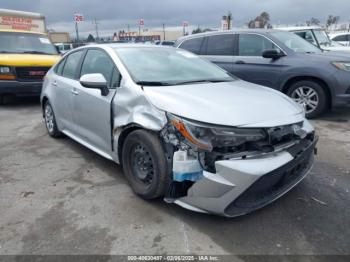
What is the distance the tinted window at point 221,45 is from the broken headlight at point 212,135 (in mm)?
4963

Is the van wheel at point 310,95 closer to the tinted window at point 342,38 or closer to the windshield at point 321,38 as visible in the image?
the windshield at point 321,38

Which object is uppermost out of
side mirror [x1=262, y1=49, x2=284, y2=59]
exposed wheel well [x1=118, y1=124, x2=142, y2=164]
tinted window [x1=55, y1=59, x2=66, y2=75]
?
side mirror [x1=262, y1=49, x2=284, y2=59]

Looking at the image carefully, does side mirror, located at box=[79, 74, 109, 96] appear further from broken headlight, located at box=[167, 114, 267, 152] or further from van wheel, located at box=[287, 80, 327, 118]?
van wheel, located at box=[287, 80, 327, 118]

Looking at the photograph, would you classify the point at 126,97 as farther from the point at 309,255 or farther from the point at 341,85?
the point at 341,85

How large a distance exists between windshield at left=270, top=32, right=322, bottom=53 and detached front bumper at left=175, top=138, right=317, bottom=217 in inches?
176

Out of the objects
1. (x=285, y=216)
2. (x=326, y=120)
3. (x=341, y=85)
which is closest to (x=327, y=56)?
(x=341, y=85)

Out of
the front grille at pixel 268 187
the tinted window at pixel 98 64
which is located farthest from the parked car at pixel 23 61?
the front grille at pixel 268 187

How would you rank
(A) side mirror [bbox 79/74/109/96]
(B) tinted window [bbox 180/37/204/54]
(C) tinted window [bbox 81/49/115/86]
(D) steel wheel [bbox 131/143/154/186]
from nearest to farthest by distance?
(D) steel wheel [bbox 131/143/154/186], (A) side mirror [bbox 79/74/109/96], (C) tinted window [bbox 81/49/115/86], (B) tinted window [bbox 180/37/204/54]

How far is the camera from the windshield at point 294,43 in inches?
267

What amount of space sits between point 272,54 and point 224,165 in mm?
4588

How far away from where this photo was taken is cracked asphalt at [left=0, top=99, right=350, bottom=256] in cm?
260

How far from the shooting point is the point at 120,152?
11.5 feet

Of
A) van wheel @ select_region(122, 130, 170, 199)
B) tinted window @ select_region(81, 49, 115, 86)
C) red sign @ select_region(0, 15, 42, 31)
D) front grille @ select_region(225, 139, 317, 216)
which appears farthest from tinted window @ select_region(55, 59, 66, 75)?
red sign @ select_region(0, 15, 42, 31)

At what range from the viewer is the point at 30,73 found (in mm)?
7984
